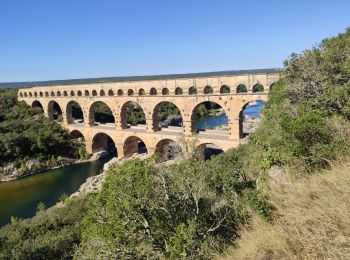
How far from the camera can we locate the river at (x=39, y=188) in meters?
22.5

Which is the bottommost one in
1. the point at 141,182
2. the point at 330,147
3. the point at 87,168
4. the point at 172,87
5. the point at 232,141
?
the point at 87,168

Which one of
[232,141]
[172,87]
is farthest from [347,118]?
[172,87]

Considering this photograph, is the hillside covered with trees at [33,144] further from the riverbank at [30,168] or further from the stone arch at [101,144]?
the stone arch at [101,144]

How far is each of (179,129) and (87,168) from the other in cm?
941

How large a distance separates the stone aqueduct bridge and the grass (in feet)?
62.1

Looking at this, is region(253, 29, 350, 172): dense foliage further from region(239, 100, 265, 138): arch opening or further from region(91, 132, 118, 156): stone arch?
region(91, 132, 118, 156): stone arch

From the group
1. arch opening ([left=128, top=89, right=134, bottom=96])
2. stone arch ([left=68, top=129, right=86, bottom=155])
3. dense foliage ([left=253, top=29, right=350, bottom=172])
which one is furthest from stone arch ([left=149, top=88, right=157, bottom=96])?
dense foliage ([left=253, top=29, right=350, bottom=172])

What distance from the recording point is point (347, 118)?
31.2ft

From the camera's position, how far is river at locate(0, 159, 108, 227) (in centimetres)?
2252

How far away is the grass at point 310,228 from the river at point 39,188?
65.7 ft

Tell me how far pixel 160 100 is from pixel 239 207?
20445 mm

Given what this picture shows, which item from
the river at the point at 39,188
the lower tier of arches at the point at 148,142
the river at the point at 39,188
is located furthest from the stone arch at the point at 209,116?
the river at the point at 39,188

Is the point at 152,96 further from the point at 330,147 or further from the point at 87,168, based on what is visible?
the point at 330,147

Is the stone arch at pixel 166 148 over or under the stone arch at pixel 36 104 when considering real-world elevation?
under
